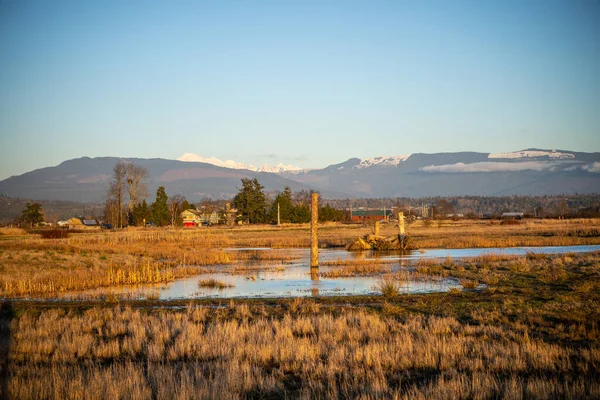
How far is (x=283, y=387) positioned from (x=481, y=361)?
12.0 feet

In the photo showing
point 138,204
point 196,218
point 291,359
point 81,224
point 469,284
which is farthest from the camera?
point 196,218

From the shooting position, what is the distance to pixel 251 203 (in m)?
112

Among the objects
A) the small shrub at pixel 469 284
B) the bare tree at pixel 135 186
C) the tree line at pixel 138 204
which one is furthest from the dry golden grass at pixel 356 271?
the bare tree at pixel 135 186

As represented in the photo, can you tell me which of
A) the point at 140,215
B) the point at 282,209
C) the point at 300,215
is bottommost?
the point at 300,215

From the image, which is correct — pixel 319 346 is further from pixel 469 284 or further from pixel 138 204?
pixel 138 204

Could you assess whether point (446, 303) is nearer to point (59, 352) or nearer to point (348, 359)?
point (348, 359)

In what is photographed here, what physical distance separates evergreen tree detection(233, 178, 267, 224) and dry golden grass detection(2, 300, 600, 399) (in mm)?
96328

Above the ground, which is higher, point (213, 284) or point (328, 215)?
point (213, 284)

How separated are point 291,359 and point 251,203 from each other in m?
101

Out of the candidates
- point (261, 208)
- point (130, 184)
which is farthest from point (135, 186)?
point (261, 208)

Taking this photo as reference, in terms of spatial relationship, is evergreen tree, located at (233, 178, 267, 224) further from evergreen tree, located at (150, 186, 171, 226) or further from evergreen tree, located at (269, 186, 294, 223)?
evergreen tree, located at (150, 186, 171, 226)

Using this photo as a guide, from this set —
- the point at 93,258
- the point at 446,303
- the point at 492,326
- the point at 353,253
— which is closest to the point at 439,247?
the point at 353,253

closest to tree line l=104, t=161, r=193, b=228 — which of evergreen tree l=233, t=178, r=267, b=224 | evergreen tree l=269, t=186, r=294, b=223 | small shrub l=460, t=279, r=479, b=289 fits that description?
evergreen tree l=233, t=178, r=267, b=224

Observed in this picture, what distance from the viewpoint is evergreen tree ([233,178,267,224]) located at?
112 meters
